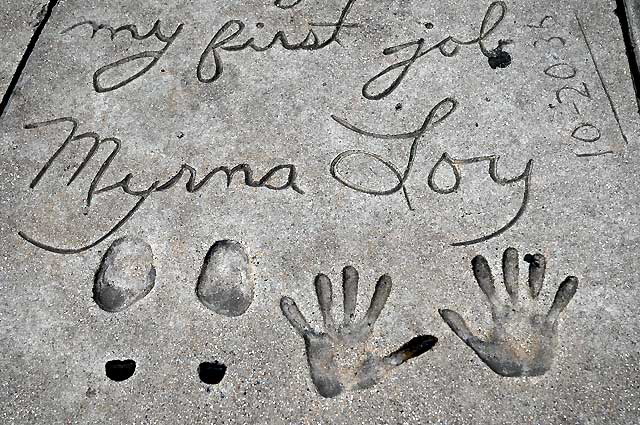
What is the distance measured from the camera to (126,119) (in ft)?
6.84

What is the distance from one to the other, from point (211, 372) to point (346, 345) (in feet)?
1.08

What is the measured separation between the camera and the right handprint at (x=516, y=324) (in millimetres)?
1592

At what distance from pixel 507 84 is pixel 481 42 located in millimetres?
201

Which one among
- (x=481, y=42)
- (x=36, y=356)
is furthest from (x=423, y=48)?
(x=36, y=356)

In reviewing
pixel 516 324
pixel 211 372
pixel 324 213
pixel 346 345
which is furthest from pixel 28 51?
pixel 516 324

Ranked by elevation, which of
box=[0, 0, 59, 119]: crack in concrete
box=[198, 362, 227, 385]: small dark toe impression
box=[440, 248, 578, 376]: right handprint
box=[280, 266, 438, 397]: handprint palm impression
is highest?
box=[0, 0, 59, 119]: crack in concrete

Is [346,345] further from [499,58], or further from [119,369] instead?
[499,58]

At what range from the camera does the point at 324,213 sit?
188cm

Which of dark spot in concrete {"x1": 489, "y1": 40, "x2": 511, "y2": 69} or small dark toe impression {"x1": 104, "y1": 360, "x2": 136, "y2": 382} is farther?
dark spot in concrete {"x1": 489, "y1": 40, "x2": 511, "y2": 69}

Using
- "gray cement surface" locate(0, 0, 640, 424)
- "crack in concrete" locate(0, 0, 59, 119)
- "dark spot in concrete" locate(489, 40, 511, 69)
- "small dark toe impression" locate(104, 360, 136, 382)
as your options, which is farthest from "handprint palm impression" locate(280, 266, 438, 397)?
"crack in concrete" locate(0, 0, 59, 119)

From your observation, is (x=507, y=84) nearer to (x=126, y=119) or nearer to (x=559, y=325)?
(x=559, y=325)

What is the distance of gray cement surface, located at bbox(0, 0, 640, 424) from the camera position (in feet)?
5.22

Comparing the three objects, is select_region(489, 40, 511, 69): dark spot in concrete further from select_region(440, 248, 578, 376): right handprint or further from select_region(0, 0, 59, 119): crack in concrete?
select_region(0, 0, 59, 119): crack in concrete

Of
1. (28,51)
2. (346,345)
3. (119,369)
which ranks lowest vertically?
(346,345)
